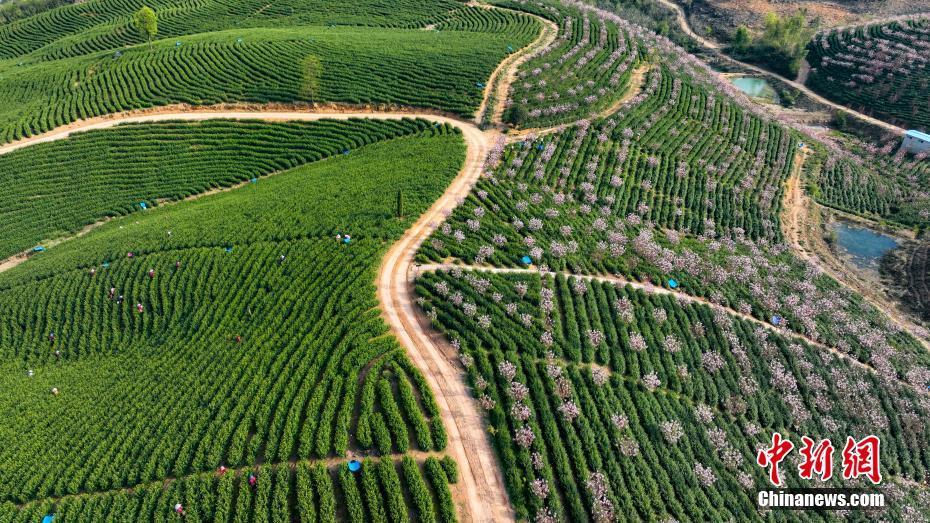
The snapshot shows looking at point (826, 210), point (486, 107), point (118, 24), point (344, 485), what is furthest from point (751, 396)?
point (118, 24)

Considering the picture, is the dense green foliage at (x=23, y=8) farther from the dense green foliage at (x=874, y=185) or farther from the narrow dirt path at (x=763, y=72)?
the dense green foliage at (x=874, y=185)

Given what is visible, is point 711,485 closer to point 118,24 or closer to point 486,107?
point 486,107

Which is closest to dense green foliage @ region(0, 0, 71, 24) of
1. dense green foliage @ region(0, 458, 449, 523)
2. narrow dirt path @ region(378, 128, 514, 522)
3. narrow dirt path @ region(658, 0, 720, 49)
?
narrow dirt path @ region(378, 128, 514, 522)

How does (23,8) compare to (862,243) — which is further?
(23,8)

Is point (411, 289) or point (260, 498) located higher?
point (411, 289)

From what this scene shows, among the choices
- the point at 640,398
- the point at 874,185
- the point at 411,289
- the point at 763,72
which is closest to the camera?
the point at 640,398

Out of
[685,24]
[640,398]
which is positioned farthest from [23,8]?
[685,24]

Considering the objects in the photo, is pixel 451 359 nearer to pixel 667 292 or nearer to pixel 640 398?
pixel 640 398
